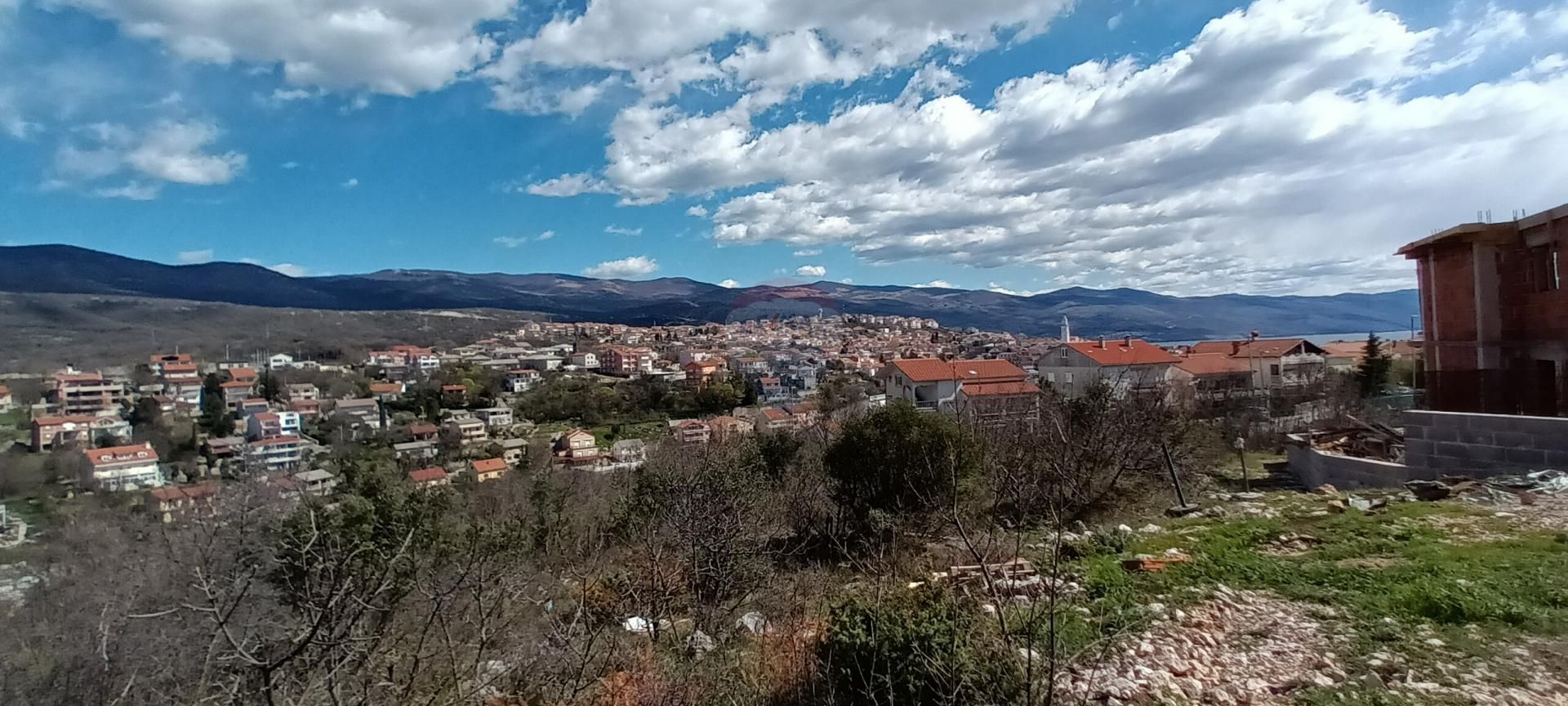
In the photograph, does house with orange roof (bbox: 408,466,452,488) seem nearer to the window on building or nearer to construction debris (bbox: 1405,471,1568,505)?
construction debris (bbox: 1405,471,1568,505)

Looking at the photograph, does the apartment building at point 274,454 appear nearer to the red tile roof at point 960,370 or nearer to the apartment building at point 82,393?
the apartment building at point 82,393

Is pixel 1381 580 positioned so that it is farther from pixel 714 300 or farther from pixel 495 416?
pixel 714 300

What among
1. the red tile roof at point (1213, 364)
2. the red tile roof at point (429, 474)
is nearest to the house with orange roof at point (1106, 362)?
the red tile roof at point (1213, 364)

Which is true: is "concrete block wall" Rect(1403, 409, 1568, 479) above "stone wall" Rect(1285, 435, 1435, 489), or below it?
above

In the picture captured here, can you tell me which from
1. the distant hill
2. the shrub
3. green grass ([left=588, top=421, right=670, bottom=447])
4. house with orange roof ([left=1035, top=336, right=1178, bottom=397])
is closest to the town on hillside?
the shrub

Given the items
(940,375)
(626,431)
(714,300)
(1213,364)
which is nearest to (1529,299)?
(940,375)

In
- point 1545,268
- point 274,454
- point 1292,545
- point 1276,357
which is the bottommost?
point 274,454

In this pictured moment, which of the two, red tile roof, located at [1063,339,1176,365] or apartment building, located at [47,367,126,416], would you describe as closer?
red tile roof, located at [1063,339,1176,365]
